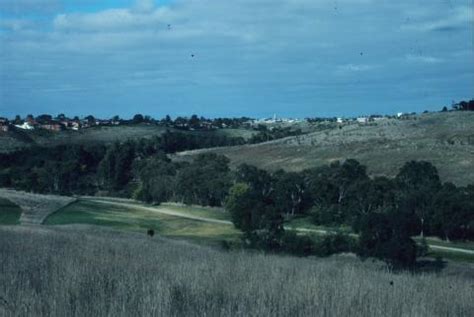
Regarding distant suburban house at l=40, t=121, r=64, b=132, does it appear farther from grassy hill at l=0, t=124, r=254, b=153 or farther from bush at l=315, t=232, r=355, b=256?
bush at l=315, t=232, r=355, b=256

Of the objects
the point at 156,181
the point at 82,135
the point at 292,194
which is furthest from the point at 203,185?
the point at 82,135

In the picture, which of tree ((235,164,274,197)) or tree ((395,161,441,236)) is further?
tree ((235,164,274,197))

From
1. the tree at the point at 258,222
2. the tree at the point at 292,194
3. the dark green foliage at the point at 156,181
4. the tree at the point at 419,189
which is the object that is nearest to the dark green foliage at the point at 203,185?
the dark green foliage at the point at 156,181

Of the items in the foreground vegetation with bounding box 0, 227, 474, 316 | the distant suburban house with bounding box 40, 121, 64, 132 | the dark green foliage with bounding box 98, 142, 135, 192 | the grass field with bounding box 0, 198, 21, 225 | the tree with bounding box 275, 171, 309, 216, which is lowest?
the foreground vegetation with bounding box 0, 227, 474, 316

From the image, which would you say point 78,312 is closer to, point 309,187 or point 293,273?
point 293,273

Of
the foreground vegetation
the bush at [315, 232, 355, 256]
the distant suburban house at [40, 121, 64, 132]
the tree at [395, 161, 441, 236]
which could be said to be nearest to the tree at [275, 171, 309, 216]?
the tree at [395, 161, 441, 236]

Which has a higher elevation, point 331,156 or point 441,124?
point 441,124

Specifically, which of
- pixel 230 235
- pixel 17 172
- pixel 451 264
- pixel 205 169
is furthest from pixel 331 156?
pixel 451 264
